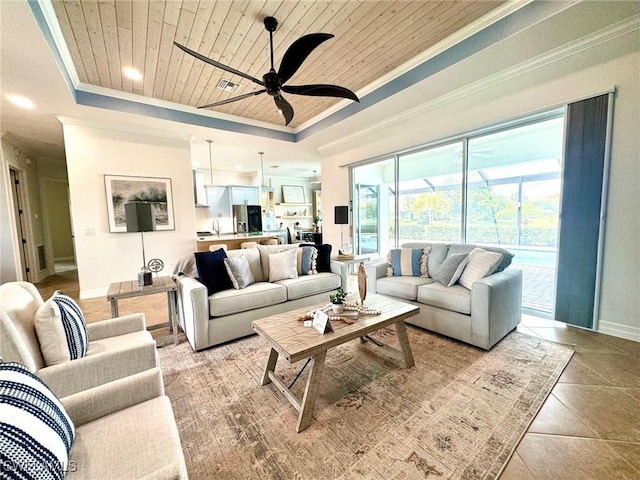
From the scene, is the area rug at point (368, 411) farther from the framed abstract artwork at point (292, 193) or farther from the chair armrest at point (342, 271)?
the framed abstract artwork at point (292, 193)

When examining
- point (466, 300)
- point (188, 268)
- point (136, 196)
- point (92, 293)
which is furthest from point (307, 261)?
point (92, 293)

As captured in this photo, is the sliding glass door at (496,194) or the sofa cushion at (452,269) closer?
the sofa cushion at (452,269)

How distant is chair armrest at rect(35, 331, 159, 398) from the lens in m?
1.28

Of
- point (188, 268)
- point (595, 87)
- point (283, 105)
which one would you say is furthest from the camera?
point (188, 268)

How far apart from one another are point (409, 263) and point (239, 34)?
3.18 m

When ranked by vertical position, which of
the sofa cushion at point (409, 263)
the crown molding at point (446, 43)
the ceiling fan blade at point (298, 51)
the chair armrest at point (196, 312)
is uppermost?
the crown molding at point (446, 43)

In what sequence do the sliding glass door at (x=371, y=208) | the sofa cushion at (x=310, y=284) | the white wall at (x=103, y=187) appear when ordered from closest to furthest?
the sofa cushion at (x=310, y=284) < the white wall at (x=103, y=187) < the sliding glass door at (x=371, y=208)

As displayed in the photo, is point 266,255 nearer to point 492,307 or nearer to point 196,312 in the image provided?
point 196,312

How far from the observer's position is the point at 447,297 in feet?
8.69

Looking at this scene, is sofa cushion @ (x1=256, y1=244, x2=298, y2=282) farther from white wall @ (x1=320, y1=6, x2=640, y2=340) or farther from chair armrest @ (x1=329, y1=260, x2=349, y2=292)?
white wall @ (x1=320, y1=6, x2=640, y2=340)

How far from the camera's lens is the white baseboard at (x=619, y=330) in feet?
8.34

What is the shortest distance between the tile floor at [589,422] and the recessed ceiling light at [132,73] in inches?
197

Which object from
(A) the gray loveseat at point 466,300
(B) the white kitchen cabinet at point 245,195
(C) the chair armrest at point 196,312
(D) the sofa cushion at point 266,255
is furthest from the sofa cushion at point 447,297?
(B) the white kitchen cabinet at point 245,195

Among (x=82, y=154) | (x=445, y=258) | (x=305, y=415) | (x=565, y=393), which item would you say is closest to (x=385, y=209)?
(x=445, y=258)
